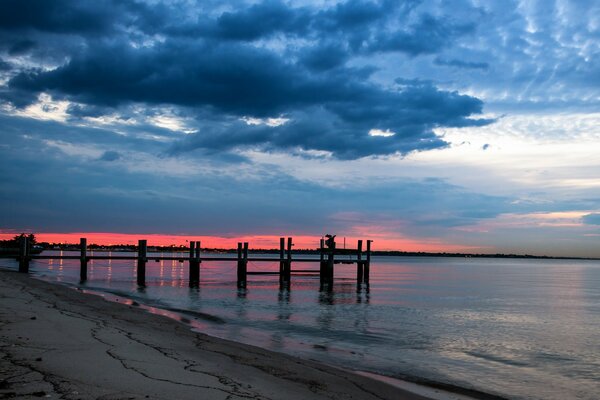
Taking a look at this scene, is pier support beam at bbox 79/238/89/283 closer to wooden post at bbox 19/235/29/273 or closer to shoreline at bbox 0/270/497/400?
wooden post at bbox 19/235/29/273

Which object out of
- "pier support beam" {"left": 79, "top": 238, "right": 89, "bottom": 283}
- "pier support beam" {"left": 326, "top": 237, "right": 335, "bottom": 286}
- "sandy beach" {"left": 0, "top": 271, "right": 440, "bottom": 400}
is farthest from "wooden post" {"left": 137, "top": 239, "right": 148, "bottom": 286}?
"sandy beach" {"left": 0, "top": 271, "right": 440, "bottom": 400}

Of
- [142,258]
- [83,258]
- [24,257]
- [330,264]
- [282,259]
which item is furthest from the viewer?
[282,259]

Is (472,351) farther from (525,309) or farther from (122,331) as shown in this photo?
(525,309)

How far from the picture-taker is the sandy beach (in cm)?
620

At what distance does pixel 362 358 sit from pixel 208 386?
744 centimetres

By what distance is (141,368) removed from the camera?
24.5 feet

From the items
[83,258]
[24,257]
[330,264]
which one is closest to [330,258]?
[330,264]

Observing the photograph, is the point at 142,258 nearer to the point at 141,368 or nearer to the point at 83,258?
the point at 83,258

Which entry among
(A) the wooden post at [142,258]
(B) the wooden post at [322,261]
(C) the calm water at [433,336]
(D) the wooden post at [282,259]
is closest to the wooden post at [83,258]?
(A) the wooden post at [142,258]

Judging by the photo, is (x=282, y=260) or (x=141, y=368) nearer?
(x=141, y=368)

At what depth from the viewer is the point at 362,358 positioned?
1343 centimetres

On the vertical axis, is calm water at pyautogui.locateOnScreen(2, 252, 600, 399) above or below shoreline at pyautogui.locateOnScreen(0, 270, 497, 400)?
below

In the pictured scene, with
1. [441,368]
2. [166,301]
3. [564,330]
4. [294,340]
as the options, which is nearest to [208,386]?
[441,368]

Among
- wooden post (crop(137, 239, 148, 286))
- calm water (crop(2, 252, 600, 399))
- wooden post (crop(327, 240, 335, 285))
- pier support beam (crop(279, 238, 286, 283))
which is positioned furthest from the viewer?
pier support beam (crop(279, 238, 286, 283))
